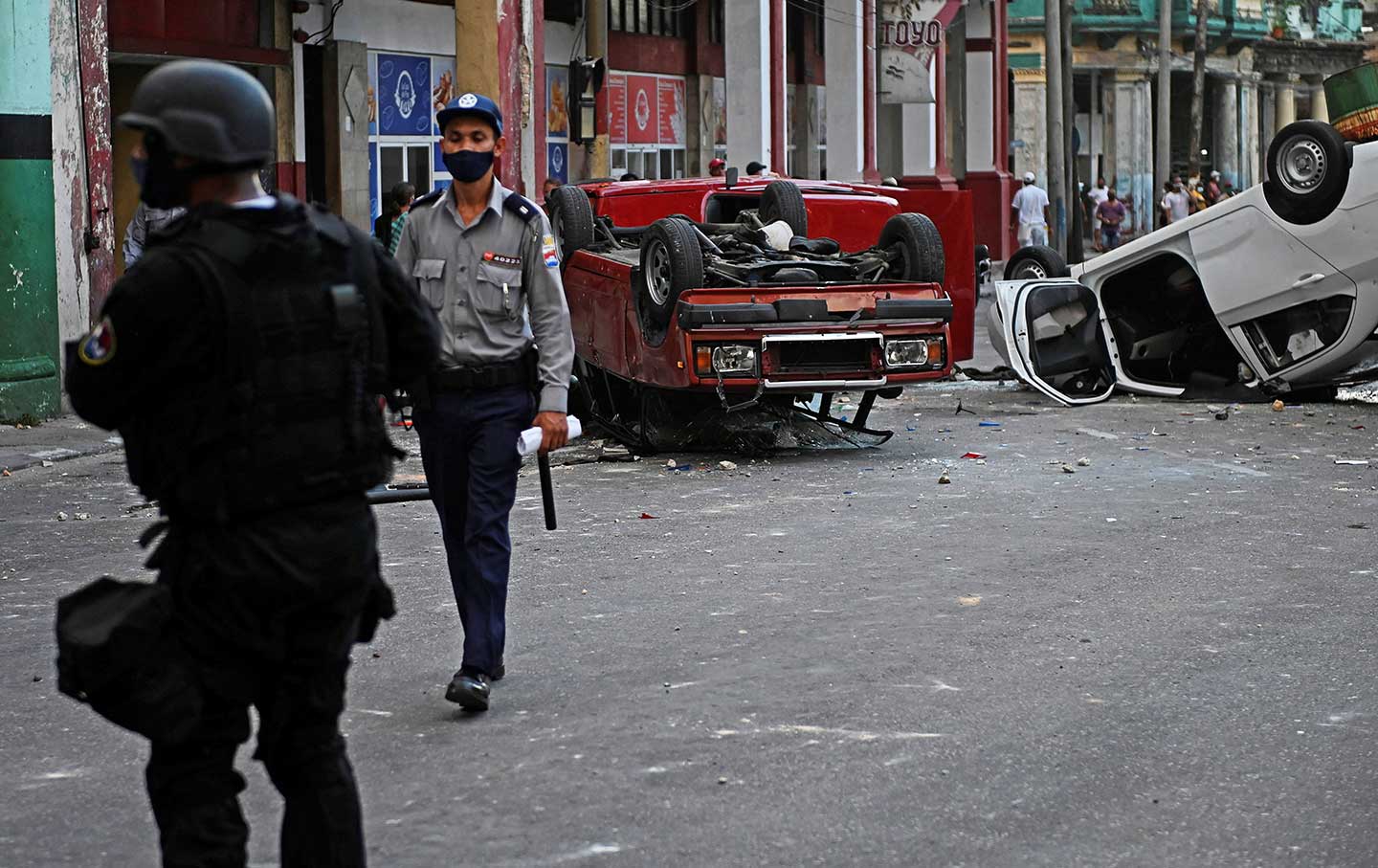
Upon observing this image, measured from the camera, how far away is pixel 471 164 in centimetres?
608

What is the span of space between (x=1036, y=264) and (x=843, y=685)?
11.0m

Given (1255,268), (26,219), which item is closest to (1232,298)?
(1255,268)

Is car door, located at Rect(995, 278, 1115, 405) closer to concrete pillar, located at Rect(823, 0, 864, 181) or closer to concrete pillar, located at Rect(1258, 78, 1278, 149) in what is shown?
concrete pillar, located at Rect(823, 0, 864, 181)

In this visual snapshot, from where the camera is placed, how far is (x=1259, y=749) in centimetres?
558

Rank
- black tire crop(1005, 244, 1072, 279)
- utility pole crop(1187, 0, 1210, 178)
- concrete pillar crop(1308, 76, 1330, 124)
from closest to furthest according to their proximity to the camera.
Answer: black tire crop(1005, 244, 1072, 279), utility pole crop(1187, 0, 1210, 178), concrete pillar crop(1308, 76, 1330, 124)

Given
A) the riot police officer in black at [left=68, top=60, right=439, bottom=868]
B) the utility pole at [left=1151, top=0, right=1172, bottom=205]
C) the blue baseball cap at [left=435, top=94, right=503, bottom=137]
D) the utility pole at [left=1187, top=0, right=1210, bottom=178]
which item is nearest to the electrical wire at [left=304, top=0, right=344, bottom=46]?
the blue baseball cap at [left=435, top=94, right=503, bottom=137]

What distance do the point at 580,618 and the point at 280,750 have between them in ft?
12.5

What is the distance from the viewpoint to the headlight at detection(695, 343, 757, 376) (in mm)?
12125

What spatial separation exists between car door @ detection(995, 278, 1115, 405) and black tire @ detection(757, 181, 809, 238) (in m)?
2.90

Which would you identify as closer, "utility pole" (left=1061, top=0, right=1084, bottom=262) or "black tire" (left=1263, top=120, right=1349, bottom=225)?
"black tire" (left=1263, top=120, right=1349, bottom=225)

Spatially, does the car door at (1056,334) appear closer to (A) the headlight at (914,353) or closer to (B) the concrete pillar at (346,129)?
(A) the headlight at (914,353)

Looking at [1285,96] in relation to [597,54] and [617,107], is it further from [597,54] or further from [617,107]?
[597,54]

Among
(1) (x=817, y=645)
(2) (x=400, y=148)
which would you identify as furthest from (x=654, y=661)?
(2) (x=400, y=148)

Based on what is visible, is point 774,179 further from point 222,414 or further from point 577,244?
point 222,414
